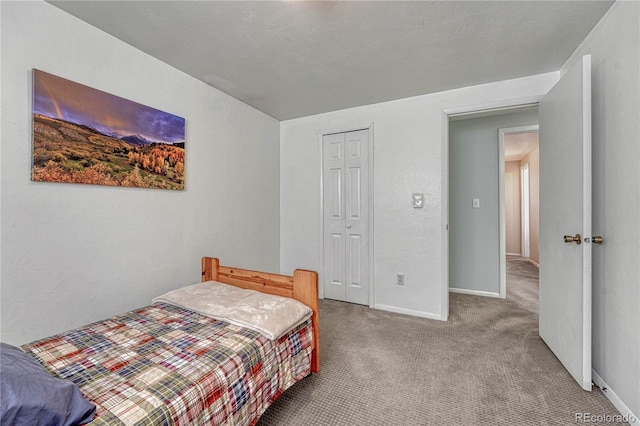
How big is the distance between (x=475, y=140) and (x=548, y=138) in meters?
1.60

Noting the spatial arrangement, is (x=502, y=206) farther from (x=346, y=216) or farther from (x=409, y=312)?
(x=346, y=216)

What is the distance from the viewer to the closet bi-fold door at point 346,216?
334 centimetres

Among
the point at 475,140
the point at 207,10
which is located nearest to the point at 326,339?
the point at 207,10

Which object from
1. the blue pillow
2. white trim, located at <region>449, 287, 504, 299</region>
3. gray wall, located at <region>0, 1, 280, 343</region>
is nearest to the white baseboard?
white trim, located at <region>449, 287, 504, 299</region>

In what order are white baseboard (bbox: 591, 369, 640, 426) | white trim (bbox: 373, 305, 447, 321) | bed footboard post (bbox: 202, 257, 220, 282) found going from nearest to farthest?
1. white baseboard (bbox: 591, 369, 640, 426)
2. bed footboard post (bbox: 202, 257, 220, 282)
3. white trim (bbox: 373, 305, 447, 321)

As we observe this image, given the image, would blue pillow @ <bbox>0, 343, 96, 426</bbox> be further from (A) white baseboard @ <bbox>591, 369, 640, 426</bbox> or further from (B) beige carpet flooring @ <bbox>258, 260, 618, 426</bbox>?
(A) white baseboard @ <bbox>591, 369, 640, 426</bbox>

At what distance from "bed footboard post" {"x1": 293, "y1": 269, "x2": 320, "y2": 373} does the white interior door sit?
160 cm

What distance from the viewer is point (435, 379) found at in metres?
1.88

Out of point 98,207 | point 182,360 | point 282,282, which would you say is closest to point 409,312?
point 282,282

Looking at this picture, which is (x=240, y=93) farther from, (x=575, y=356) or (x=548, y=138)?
(x=575, y=356)

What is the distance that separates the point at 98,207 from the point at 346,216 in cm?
237

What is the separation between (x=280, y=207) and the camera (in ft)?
12.4

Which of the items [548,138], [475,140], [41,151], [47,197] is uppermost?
[475,140]

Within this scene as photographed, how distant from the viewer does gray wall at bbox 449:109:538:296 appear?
12.0 feet
